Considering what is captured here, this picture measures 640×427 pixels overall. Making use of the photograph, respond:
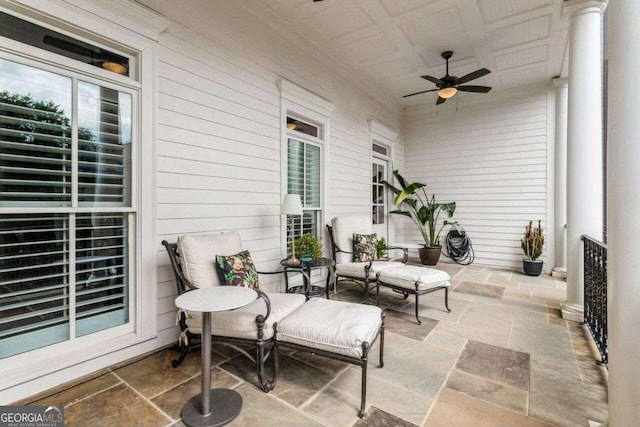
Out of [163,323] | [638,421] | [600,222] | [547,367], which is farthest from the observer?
[600,222]

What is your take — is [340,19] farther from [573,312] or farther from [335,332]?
[573,312]

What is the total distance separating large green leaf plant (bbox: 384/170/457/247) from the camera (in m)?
6.59

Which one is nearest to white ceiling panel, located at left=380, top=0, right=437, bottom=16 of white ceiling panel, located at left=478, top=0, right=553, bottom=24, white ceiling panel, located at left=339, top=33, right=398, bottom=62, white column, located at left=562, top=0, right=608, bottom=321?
white ceiling panel, located at left=339, top=33, right=398, bottom=62

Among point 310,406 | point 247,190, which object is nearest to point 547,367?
point 310,406

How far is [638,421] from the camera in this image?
133 centimetres

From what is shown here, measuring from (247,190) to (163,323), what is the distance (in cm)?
159

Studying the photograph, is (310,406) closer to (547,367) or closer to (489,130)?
(547,367)

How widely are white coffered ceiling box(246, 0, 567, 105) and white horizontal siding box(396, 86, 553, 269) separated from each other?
2.61ft

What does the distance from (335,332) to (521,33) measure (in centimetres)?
495

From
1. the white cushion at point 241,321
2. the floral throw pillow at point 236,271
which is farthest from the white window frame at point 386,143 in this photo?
the white cushion at point 241,321

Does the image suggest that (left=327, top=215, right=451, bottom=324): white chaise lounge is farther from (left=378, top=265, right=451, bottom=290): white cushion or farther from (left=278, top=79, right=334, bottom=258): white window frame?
(left=278, top=79, right=334, bottom=258): white window frame

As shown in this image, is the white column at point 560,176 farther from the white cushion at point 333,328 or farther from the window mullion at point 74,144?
the window mullion at point 74,144

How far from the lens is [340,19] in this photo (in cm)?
393

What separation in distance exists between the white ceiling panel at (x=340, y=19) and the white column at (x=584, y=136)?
7.89 feet
